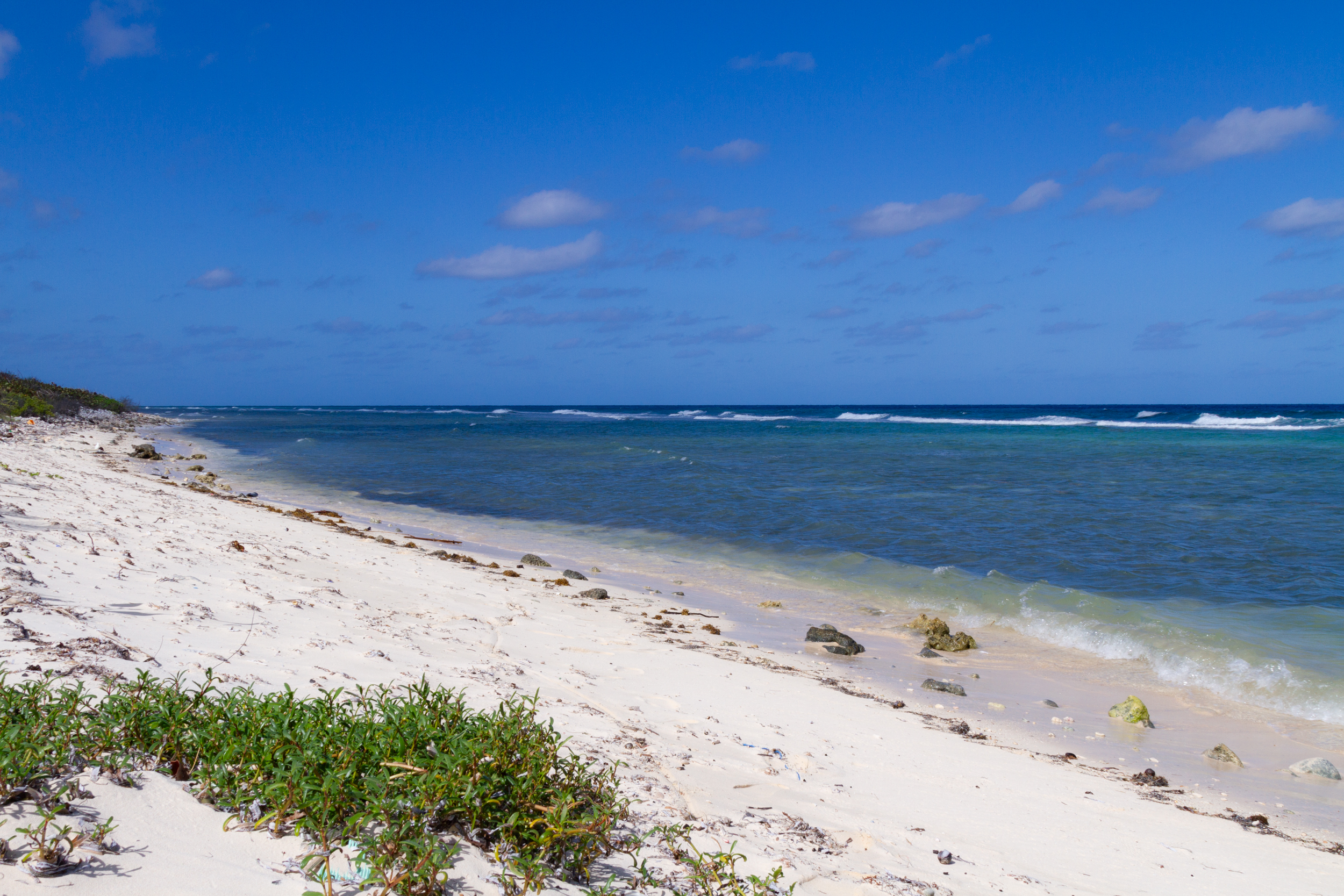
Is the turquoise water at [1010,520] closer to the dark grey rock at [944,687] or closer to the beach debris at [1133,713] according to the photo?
the beach debris at [1133,713]

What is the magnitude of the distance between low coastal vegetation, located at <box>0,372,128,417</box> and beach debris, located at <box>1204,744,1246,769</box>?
3070 cm

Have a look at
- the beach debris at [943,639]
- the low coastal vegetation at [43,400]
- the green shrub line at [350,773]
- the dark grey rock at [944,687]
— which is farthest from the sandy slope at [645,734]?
the low coastal vegetation at [43,400]

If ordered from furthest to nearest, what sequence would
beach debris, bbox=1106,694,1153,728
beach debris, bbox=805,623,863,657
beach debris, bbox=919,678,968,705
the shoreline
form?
beach debris, bbox=805,623,863,657 → beach debris, bbox=919,678,968,705 → beach debris, bbox=1106,694,1153,728 → the shoreline

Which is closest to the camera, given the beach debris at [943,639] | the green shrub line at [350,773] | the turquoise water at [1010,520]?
the green shrub line at [350,773]

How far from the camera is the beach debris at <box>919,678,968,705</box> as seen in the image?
658 centimetres

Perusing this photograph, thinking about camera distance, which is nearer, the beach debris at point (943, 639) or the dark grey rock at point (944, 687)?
the dark grey rock at point (944, 687)

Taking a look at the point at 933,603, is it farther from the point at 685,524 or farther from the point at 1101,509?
the point at 1101,509

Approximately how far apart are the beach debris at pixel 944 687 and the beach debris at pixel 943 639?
4.04ft

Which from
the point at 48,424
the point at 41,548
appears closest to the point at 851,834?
the point at 41,548

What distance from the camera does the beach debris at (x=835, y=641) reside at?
7.50 m

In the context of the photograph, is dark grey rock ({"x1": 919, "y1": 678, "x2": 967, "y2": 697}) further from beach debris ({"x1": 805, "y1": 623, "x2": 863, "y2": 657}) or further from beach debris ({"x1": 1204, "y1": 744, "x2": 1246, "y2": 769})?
beach debris ({"x1": 1204, "y1": 744, "x2": 1246, "y2": 769})

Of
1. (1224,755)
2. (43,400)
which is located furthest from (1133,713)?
(43,400)

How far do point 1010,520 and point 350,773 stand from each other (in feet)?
48.5

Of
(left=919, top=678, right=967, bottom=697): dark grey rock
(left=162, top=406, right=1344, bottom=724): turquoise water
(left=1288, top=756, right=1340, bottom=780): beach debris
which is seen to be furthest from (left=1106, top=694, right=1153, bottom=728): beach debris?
(left=162, top=406, right=1344, bottom=724): turquoise water
